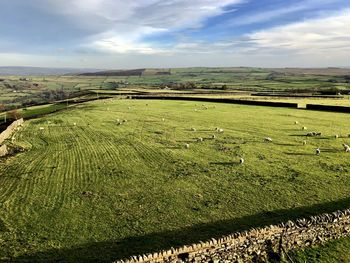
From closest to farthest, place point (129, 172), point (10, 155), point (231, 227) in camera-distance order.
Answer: point (231, 227) < point (129, 172) < point (10, 155)

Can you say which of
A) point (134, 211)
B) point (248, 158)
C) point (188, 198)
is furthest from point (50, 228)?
point (248, 158)

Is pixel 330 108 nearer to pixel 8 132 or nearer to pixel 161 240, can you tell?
pixel 8 132

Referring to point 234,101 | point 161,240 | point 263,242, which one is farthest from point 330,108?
point 161,240

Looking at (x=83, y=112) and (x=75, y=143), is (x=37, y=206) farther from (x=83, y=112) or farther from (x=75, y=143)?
(x=83, y=112)

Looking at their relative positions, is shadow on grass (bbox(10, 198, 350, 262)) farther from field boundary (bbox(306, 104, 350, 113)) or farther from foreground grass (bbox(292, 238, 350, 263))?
field boundary (bbox(306, 104, 350, 113))

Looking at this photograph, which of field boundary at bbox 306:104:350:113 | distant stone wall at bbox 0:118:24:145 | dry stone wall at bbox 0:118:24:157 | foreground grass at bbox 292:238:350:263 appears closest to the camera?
foreground grass at bbox 292:238:350:263

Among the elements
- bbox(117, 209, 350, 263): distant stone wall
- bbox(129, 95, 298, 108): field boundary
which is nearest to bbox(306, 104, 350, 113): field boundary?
bbox(129, 95, 298, 108): field boundary

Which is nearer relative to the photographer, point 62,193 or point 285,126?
point 62,193
